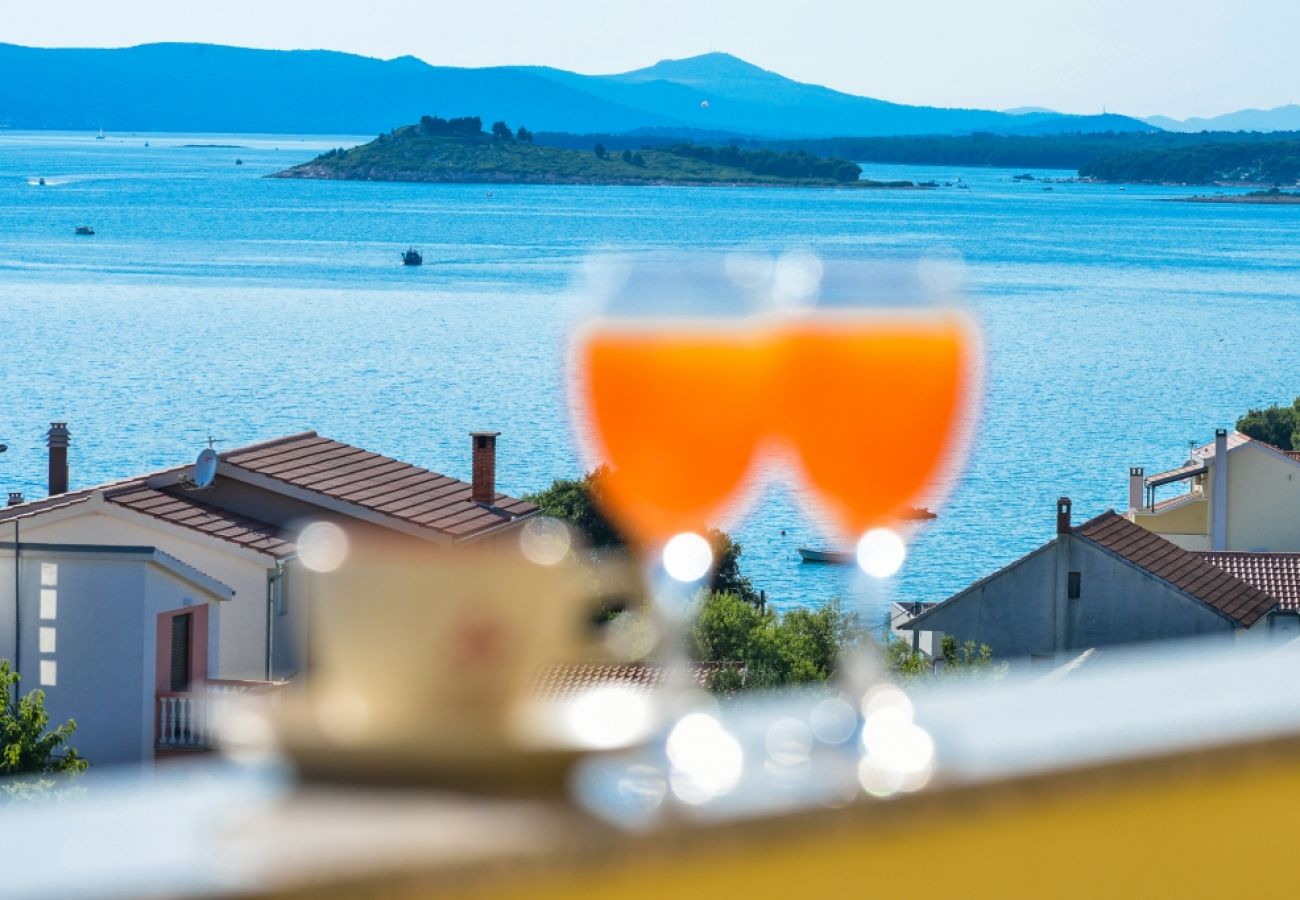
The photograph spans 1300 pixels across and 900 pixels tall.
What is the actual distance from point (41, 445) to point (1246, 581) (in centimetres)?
3285

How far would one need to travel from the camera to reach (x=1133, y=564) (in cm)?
2380

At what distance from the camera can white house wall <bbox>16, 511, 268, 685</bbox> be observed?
14898 millimetres

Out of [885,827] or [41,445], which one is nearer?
[885,827]

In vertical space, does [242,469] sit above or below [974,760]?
below

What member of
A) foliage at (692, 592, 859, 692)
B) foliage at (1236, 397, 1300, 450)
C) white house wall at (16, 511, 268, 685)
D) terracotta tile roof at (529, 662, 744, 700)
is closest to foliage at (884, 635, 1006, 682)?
foliage at (692, 592, 859, 692)

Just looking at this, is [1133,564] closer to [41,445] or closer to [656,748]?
[656,748]

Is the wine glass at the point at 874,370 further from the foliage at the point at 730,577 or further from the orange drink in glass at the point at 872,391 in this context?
the foliage at the point at 730,577

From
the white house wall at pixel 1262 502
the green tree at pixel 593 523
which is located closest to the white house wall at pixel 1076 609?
the green tree at pixel 593 523

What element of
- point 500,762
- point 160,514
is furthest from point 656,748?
point 160,514

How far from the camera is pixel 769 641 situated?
20.7 metres

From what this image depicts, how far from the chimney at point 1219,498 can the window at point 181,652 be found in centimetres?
2106

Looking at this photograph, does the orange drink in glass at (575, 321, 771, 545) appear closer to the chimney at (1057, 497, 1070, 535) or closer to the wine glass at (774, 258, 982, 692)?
the wine glass at (774, 258, 982, 692)

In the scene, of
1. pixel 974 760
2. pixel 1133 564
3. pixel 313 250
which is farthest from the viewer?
pixel 313 250

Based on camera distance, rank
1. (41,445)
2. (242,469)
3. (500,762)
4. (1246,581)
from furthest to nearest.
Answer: (41,445) < (1246,581) < (242,469) < (500,762)
